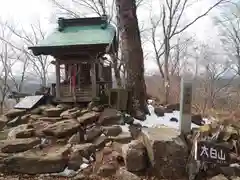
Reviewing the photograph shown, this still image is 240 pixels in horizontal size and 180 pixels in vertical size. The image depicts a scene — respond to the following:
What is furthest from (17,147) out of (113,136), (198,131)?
(198,131)

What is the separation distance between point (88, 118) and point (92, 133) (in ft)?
2.53

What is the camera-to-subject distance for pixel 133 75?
850 cm

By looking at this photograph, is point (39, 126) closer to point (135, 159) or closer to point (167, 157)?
point (135, 159)

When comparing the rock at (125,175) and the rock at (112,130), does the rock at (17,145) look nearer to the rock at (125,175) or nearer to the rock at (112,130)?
the rock at (112,130)

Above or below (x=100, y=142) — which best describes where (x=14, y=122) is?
above

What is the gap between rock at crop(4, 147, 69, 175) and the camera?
5191mm

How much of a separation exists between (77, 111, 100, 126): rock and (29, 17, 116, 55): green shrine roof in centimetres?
253

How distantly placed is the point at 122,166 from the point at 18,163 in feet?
6.22

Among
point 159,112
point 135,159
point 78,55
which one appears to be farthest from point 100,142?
point 78,55

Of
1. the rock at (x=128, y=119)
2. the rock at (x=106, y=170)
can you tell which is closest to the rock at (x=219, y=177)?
the rock at (x=106, y=170)

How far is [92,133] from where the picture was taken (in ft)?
21.4

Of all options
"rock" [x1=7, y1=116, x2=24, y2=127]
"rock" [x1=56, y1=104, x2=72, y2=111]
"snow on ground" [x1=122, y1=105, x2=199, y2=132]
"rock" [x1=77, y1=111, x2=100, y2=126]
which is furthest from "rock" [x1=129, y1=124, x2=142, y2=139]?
"rock" [x1=7, y1=116, x2=24, y2=127]

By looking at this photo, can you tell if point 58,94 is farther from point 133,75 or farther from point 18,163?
point 18,163

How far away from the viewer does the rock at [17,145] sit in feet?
19.3
